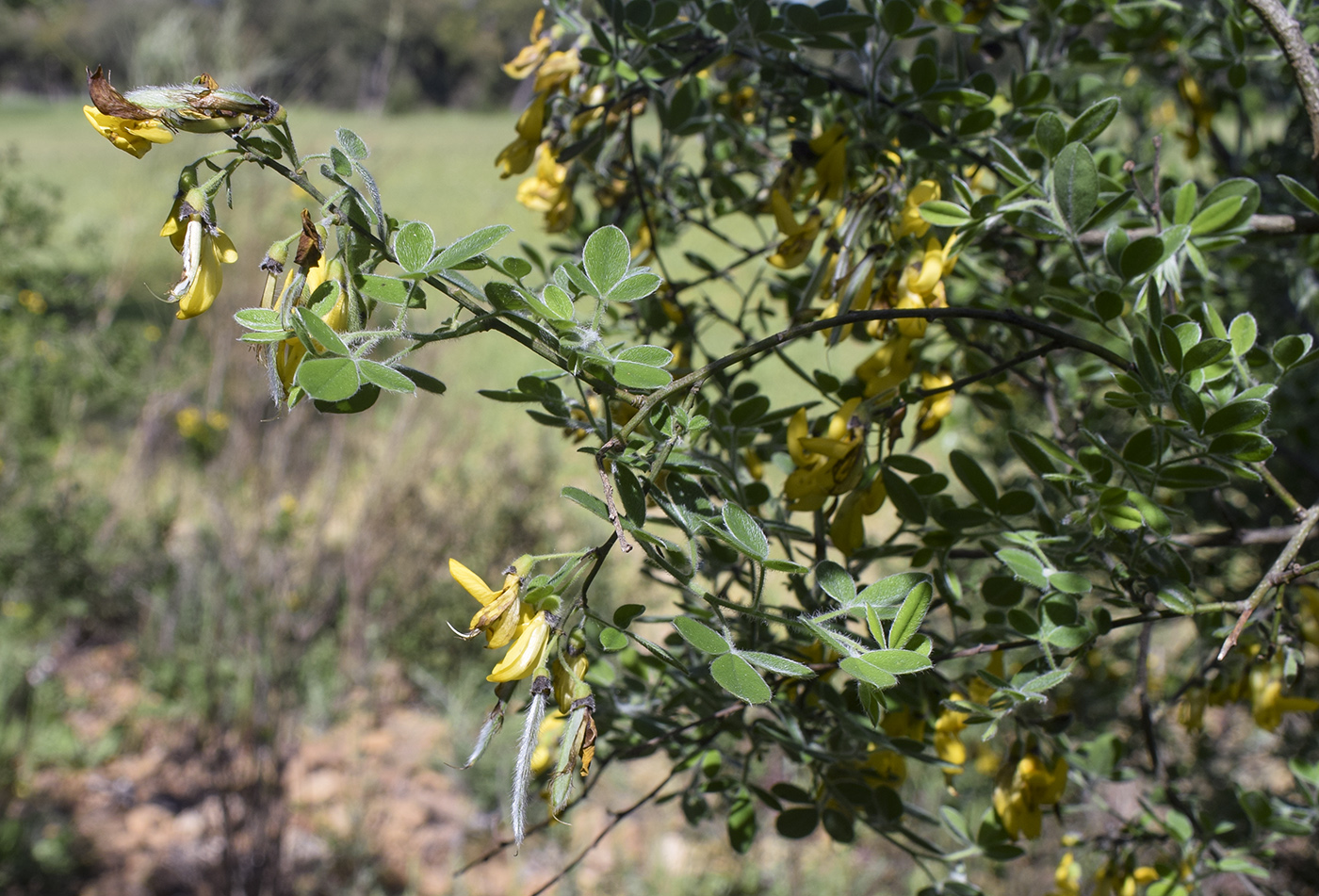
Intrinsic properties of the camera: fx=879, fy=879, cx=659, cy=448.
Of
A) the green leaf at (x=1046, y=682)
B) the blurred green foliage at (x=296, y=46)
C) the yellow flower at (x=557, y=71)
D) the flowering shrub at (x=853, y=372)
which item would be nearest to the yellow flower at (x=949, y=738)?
the flowering shrub at (x=853, y=372)

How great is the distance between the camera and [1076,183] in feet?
1.65

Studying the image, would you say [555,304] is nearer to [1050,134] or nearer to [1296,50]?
[1050,134]

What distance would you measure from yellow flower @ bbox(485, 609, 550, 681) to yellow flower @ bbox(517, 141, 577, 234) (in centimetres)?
45

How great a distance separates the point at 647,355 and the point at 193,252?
8.3 inches

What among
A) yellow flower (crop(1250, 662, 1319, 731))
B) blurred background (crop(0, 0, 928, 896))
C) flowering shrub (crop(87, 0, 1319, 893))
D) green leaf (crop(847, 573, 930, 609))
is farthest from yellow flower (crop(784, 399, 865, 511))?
blurred background (crop(0, 0, 928, 896))

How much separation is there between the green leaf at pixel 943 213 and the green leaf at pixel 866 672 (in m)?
0.28

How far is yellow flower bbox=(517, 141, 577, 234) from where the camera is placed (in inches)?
29.2

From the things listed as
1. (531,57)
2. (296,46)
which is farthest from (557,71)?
(296,46)

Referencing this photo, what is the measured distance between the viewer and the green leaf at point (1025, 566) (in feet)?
1.70

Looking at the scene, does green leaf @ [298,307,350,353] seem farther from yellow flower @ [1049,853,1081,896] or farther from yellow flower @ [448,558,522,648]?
yellow flower @ [1049,853,1081,896]

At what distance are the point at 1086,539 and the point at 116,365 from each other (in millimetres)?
3210

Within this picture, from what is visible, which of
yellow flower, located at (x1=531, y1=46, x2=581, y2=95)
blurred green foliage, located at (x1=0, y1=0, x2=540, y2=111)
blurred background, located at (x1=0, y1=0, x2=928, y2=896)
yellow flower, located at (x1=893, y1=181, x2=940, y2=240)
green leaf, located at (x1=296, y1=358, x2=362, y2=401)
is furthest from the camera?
blurred green foliage, located at (x1=0, y1=0, x2=540, y2=111)

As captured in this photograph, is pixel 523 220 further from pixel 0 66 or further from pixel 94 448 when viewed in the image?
pixel 0 66

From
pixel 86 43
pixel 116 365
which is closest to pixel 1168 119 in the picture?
pixel 116 365
